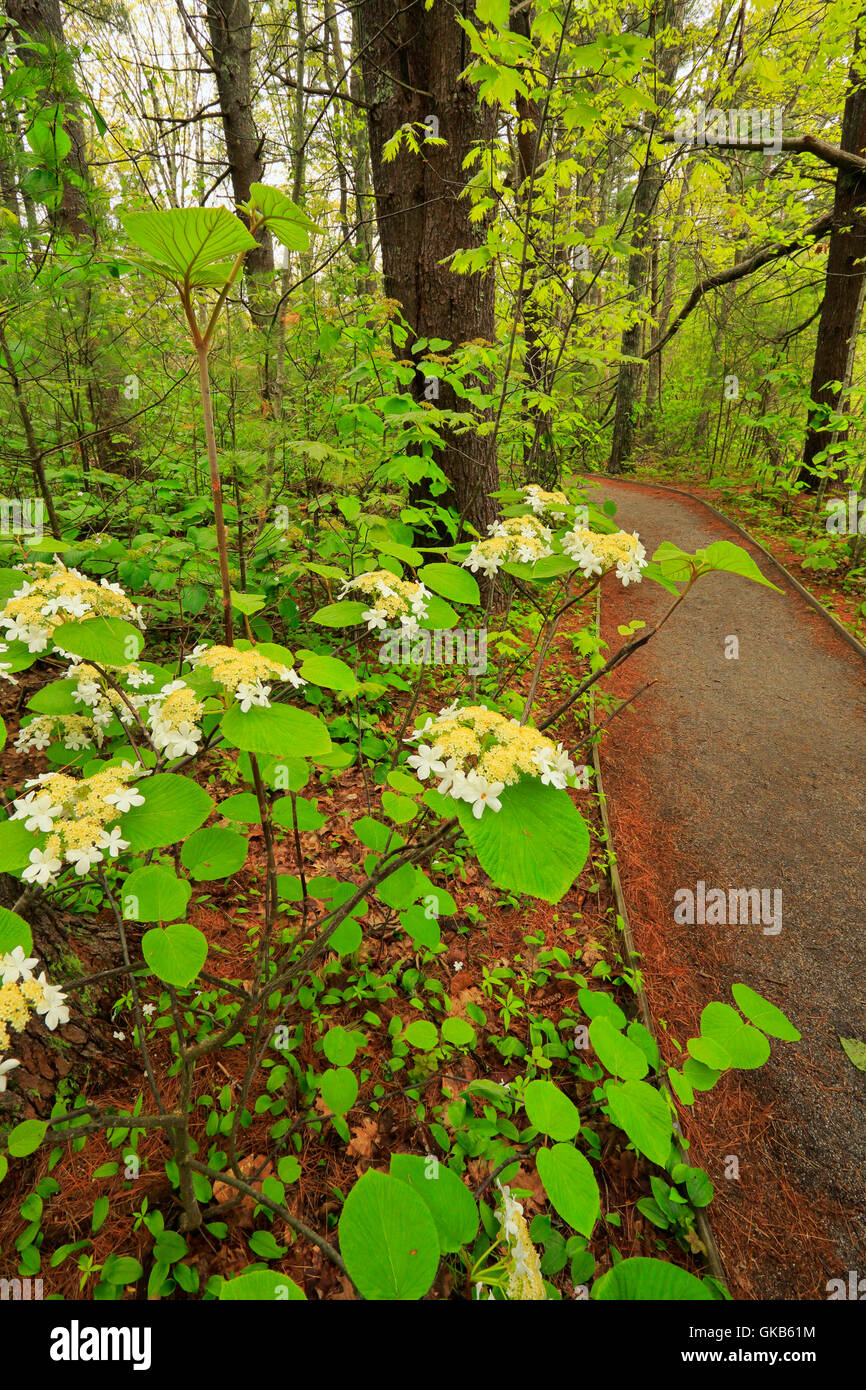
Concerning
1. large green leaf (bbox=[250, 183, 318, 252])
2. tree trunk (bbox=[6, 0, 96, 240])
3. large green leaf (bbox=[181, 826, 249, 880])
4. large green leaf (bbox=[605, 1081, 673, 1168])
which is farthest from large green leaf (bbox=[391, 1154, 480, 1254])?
tree trunk (bbox=[6, 0, 96, 240])

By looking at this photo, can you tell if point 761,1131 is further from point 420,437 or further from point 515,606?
point 515,606

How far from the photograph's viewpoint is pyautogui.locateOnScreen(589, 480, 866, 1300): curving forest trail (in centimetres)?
Answer: 175

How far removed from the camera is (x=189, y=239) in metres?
0.75

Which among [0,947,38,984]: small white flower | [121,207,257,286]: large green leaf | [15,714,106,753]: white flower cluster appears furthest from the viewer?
[15,714,106,753]: white flower cluster

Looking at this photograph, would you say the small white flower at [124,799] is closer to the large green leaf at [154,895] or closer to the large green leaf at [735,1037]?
the large green leaf at [154,895]

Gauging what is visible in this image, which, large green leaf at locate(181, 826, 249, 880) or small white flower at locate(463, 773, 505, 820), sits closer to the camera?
small white flower at locate(463, 773, 505, 820)

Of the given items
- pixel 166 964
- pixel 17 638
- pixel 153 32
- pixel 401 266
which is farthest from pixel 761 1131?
pixel 153 32

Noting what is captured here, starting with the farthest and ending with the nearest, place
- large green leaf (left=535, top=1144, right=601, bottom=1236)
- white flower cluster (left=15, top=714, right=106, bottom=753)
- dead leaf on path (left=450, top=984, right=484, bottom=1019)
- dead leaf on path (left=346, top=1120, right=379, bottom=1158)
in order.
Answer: dead leaf on path (left=450, top=984, right=484, bottom=1019)
dead leaf on path (left=346, top=1120, right=379, bottom=1158)
white flower cluster (left=15, top=714, right=106, bottom=753)
large green leaf (left=535, top=1144, right=601, bottom=1236)

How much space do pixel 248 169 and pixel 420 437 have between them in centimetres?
432

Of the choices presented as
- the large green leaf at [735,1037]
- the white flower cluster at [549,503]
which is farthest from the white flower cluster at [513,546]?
the large green leaf at [735,1037]

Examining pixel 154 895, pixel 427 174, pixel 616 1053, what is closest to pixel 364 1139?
pixel 616 1053

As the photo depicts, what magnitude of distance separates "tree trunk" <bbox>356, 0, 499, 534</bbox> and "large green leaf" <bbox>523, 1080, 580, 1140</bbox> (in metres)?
3.19

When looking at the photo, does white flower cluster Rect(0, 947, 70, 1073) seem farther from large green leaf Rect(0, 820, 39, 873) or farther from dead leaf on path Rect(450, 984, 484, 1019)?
dead leaf on path Rect(450, 984, 484, 1019)

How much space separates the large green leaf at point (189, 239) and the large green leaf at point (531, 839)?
863mm
